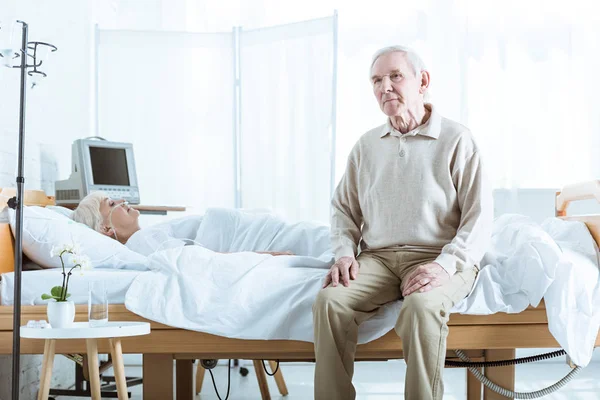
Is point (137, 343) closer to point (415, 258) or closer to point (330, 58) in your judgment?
point (415, 258)

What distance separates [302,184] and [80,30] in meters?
1.61

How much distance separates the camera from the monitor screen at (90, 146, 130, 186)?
3.65 metres

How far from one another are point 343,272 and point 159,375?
0.72 meters

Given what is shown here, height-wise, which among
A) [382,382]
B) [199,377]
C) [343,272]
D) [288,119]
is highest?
[288,119]

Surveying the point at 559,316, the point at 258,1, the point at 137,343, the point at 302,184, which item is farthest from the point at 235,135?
the point at 559,316

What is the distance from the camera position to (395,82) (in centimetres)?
221

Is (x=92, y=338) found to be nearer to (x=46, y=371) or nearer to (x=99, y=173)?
(x=46, y=371)

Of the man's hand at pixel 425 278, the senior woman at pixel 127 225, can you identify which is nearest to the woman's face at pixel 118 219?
the senior woman at pixel 127 225

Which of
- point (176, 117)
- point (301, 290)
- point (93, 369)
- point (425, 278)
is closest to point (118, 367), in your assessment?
point (93, 369)

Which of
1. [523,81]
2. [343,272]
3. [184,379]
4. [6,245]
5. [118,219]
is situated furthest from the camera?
[523,81]

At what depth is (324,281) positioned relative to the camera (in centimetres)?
218

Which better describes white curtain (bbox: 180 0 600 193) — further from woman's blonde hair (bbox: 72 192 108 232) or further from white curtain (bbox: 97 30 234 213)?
woman's blonde hair (bbox: 72 192 108 232)

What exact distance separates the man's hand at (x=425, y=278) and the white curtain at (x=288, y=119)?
7.01ft

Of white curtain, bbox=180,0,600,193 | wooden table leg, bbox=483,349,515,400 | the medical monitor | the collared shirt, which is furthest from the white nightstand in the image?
white curtain, bbox=180,0,600,193
